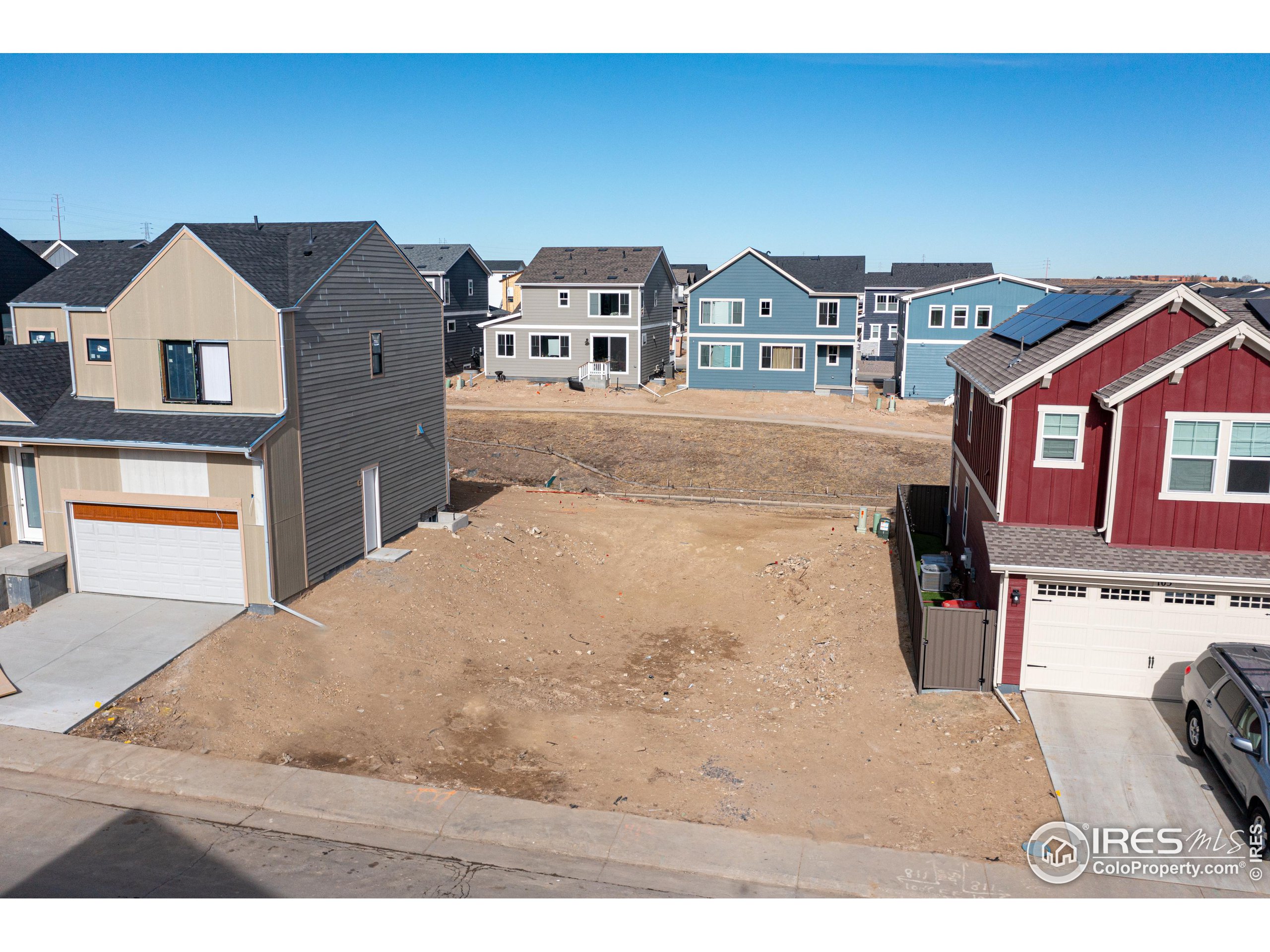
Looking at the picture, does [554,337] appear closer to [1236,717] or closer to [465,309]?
[465,309]

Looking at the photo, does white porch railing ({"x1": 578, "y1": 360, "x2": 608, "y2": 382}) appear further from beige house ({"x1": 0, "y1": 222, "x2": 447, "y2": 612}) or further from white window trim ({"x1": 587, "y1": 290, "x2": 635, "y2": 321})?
beige house ({"x1": 0, "y1": 222, "x2": 447, "y2": 612})

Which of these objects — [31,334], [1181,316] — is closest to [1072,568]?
[1181,316]

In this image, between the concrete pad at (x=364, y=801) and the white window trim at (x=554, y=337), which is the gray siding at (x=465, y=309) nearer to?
the white window trim at (x=554, y=337)

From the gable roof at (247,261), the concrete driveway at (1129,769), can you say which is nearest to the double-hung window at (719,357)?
the gable roof at (247,261)

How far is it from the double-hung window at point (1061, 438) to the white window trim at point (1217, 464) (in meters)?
1.48

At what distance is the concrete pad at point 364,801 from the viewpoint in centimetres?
1338

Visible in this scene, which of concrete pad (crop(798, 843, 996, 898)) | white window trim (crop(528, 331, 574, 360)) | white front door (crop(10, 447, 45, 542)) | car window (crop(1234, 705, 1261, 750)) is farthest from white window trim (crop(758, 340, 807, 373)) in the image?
concrete pad (crop(798, 843, 996, 898))

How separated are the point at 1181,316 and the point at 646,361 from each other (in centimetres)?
4023

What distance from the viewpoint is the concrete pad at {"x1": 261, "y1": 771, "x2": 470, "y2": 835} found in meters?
13.4

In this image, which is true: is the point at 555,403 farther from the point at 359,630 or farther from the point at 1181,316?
the point at 1181,316

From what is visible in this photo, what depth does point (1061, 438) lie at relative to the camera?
17.6 meters

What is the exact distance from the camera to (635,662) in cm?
2092

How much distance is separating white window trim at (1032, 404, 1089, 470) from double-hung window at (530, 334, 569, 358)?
4026cm

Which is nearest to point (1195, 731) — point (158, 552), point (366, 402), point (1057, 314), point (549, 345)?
point (1057, 314)
